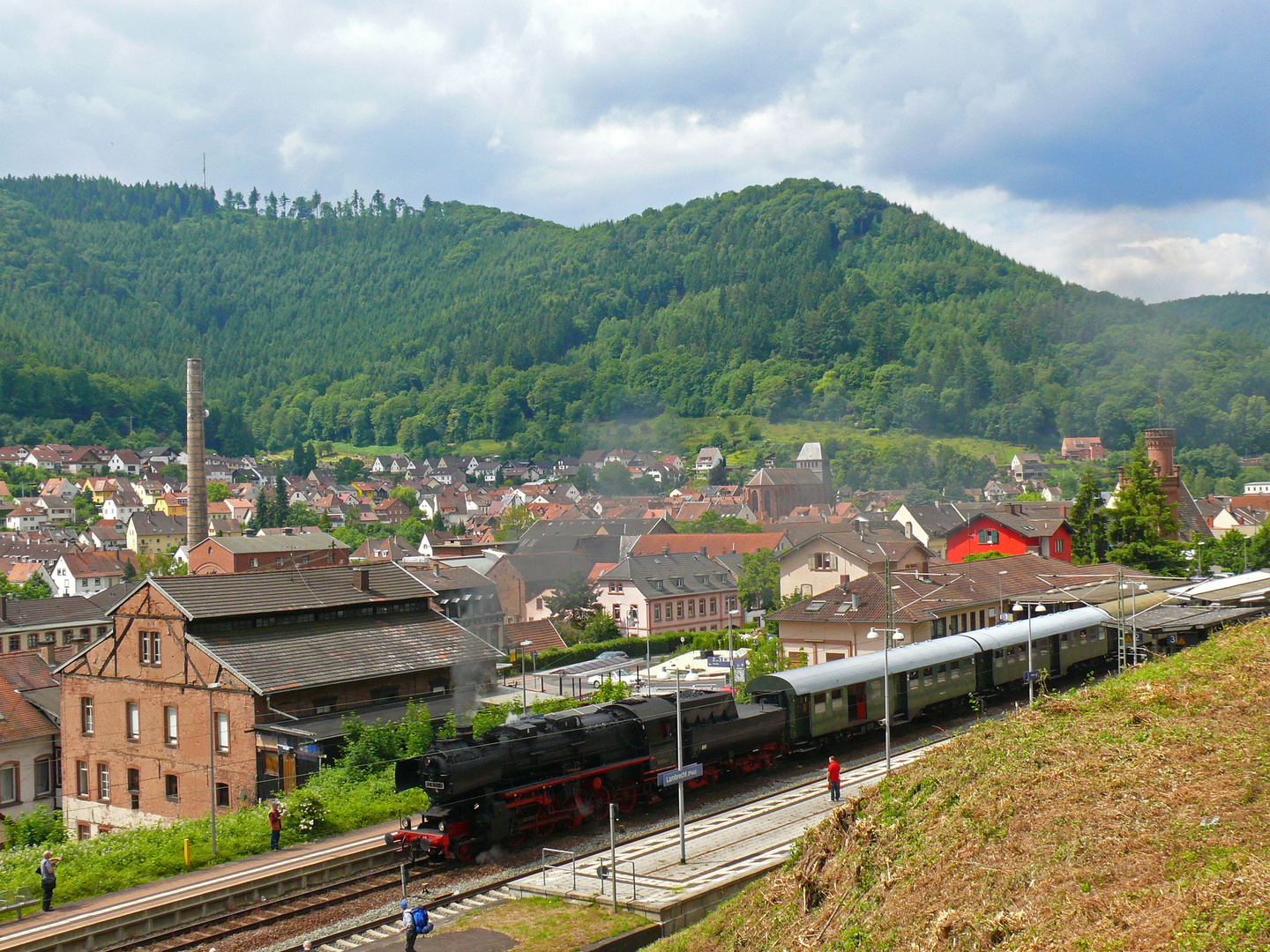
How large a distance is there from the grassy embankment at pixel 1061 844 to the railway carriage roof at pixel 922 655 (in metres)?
10.4

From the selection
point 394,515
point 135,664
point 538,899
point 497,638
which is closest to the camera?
point 538,899

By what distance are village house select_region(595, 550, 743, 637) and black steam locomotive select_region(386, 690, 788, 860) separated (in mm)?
40289

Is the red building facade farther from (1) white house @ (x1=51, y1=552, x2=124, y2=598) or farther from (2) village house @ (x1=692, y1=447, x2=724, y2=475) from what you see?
(2) village house @ (x1=692, y1=447, x2=724, y2=475)

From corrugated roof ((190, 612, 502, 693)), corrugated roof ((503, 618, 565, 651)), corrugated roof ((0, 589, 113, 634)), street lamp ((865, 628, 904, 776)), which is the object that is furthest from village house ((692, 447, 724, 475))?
→ street lamp ((865, 628, 904, 776))

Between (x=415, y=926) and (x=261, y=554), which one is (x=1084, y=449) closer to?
(x=261, y=554)

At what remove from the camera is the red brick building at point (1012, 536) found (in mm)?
62562

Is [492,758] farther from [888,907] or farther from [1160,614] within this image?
[1160,614]

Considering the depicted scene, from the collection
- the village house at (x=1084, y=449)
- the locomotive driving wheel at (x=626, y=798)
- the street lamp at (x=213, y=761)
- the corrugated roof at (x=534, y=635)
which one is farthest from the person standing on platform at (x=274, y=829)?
the village house at (x=1084, y=449)

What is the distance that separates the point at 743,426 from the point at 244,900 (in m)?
176

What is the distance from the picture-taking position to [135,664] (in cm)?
3081

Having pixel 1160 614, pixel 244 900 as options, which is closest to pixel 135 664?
pixel 244 900

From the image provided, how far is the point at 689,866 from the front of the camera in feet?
61.1

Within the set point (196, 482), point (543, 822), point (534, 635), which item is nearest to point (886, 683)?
point (543, 822)

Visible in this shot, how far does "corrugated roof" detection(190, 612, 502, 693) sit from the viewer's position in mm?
28594
